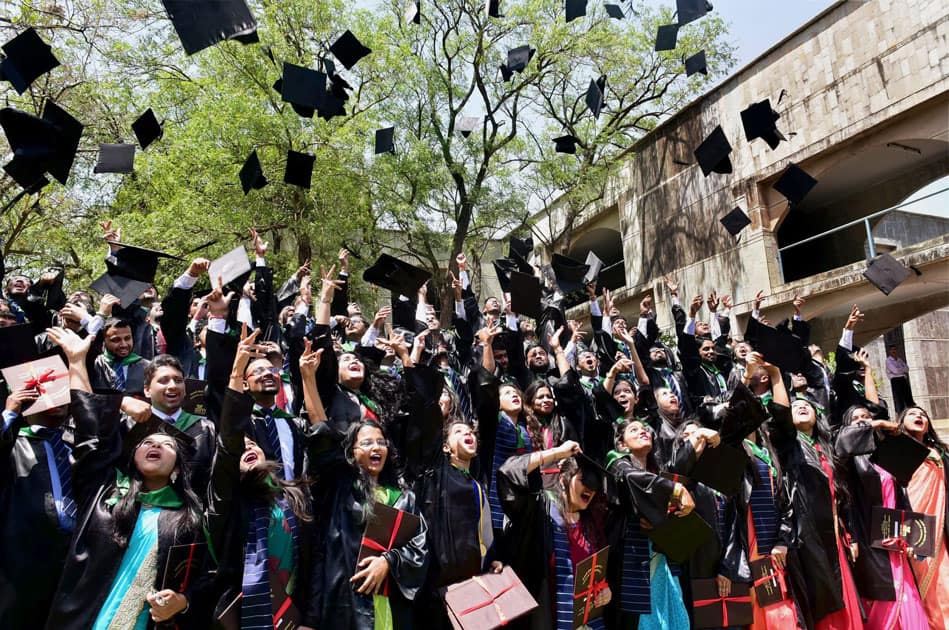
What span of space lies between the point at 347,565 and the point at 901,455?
345cm

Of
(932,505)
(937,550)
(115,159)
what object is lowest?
(937,550)

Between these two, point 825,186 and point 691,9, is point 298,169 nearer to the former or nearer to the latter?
point 691,9

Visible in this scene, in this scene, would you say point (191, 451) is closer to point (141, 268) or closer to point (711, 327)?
point (141, 268)

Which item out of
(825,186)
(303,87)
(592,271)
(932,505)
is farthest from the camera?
(825,186)

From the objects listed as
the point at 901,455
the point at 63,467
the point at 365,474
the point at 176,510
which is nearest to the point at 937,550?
the point at 901,455

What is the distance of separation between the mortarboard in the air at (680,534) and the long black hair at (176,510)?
2.07 metres

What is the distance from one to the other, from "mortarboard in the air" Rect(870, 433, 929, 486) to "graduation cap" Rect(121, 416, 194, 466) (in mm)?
4007

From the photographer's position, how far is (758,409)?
11.5 ft

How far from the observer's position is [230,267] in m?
4.87

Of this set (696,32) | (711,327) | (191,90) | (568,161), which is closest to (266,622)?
(711,327)

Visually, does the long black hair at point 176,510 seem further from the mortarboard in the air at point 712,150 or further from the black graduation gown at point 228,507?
the mortarboard in the air at point 712,150

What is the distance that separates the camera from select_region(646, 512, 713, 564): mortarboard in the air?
3201 millimetres

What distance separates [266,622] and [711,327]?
257 inches

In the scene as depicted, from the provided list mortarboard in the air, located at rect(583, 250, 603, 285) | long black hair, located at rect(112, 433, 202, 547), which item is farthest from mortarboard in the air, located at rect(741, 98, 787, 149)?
long black hair, located at rect(112, 433, 202, 547)
